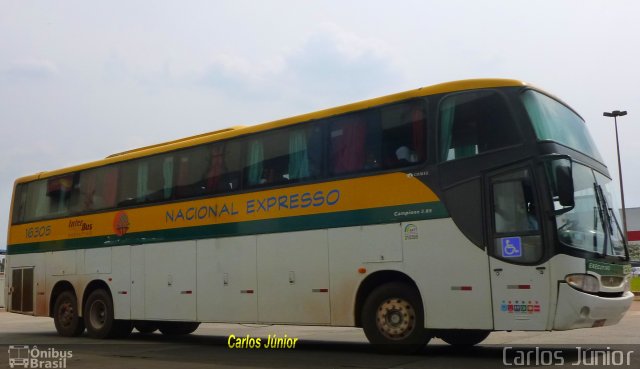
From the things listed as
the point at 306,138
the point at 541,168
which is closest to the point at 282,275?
the point at 306,138

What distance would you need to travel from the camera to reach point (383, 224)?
10141 millimetres

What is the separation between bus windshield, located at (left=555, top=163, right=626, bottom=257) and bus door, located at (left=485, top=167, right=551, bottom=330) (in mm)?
398

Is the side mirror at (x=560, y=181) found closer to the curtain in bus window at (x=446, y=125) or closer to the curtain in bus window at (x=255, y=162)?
the curtain in bus window at (x=446, y=125)

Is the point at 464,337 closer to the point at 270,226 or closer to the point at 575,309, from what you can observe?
the point at 575,309

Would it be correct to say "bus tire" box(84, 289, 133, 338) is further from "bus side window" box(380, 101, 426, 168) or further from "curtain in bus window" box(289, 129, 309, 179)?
"bus side window" box(380, 101, 426, 168)

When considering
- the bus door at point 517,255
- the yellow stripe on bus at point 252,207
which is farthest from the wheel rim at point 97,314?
the bus door at point 517,255

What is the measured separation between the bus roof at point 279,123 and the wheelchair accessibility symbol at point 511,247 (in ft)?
7.05

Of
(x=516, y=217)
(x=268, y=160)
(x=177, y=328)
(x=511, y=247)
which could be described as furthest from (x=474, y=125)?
(x=177, y=328)

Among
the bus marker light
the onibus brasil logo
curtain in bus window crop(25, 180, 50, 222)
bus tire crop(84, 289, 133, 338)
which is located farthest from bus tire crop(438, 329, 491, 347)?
curtain in bus window crop(25, 180, 50, 222)

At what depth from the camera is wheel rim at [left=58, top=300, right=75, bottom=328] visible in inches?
613

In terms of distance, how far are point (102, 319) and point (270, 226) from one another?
560cm

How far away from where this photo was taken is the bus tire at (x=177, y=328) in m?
15.8

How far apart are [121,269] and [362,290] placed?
6427mm

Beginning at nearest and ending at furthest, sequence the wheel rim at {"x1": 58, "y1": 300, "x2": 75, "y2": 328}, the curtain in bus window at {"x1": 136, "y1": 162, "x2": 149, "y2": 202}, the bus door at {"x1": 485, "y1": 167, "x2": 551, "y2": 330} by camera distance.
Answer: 1. the bus door at {"x1": 485, "y1": 167, "x2": 551, "y2": 330}
2. the curtain in bus window at {"x1": 136, "y1": 162, "x2": 149, "y2": 202}
3. the wheel rim at {"x1": 58, "y1": 300, "x2": 75, "y2": 328}
